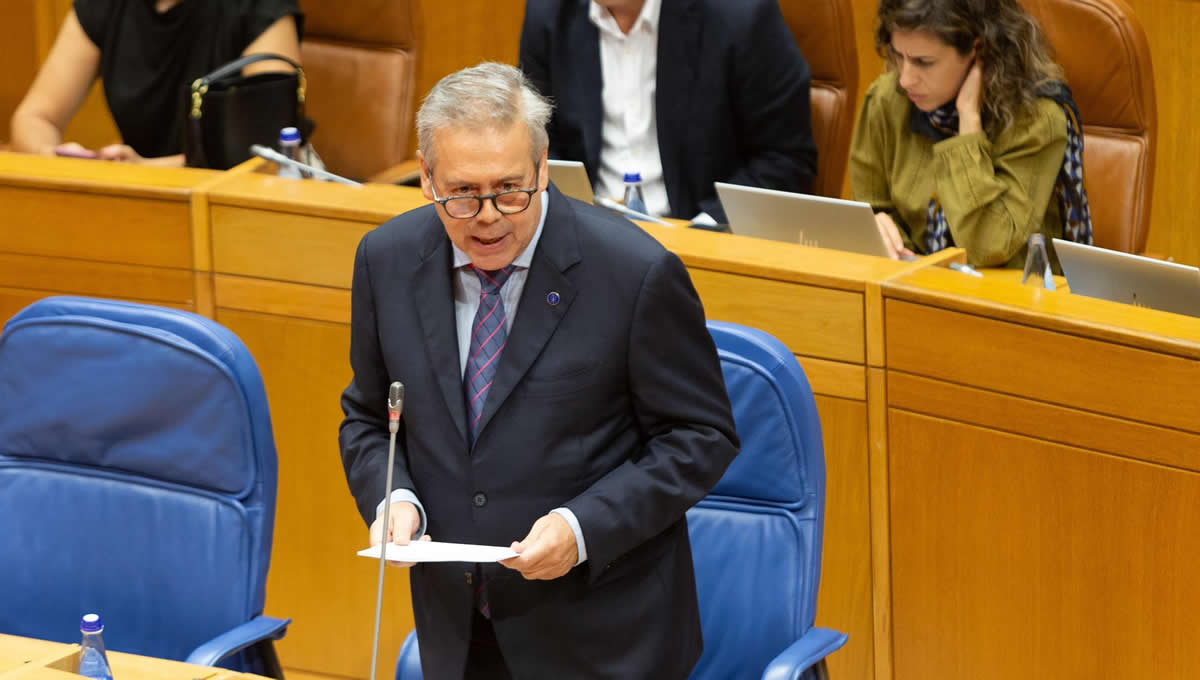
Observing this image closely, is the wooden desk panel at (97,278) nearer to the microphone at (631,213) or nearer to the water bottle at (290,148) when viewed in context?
the water bottle at (290,148)

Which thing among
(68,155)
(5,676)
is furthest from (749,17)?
(5,676)

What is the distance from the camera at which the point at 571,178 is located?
257cm

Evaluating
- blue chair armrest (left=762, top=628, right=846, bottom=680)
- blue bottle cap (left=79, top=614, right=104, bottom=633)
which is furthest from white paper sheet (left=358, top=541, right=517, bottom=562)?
blue chair armrest (left=762, top=628, right=846, bottom=680)

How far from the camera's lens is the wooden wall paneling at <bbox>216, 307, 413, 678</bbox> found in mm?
2617

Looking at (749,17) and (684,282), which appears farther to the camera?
(749,17)

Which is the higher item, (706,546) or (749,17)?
(749,17)

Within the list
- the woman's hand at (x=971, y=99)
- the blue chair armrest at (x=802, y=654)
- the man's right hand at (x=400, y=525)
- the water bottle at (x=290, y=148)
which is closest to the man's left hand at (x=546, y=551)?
the man's right hand at (x=400, y=525)

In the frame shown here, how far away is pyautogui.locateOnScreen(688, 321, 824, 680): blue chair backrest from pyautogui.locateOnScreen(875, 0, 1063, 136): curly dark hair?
1.05 m

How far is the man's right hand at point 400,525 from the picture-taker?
5.28 ft

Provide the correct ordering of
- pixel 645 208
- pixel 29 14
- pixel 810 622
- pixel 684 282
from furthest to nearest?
pixel 29 14, pixel 645 208, pixel 810 622, pixel 684 282

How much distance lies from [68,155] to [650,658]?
6.03ft

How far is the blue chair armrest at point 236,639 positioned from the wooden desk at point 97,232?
89 centimetres

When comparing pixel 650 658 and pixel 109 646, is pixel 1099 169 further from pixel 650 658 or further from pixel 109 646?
pixel 109 646

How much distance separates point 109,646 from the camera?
2043 mm
